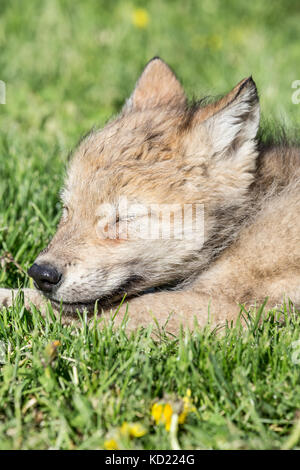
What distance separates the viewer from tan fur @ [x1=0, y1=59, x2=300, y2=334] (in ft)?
9.78

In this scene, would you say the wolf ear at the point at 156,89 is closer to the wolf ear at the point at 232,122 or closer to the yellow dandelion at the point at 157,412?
the wolf ear at the point at 232,122

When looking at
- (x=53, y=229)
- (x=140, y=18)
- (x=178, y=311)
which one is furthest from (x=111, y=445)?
(x=140, y=18)

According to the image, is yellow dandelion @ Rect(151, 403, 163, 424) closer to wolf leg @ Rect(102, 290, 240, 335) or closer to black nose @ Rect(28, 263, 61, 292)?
wolf leg @ Rect(102, 290, 240, 335)

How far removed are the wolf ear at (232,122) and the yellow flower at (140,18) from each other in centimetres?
487

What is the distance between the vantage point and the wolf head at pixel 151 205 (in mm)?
3062

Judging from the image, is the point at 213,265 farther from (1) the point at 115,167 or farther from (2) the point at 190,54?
(2) the point at 190,54

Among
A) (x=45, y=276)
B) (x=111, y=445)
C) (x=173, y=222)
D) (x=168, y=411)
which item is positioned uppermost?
(x=173, y=222)

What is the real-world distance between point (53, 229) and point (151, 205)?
1310 millimetres

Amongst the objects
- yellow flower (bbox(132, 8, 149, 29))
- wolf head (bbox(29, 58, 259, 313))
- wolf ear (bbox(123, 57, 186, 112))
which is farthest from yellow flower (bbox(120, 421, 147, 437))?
yellow flower (bbox(132, 8, 149, 29))

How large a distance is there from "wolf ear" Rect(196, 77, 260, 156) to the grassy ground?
3.03ft

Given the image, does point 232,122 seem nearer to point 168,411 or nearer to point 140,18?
point 168,411

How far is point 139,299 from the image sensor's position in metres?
3.13

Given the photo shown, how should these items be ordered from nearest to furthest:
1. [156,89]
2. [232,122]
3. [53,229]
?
[232,122]
[156,89]
[53,229]

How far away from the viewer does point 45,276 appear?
2.99 metres
